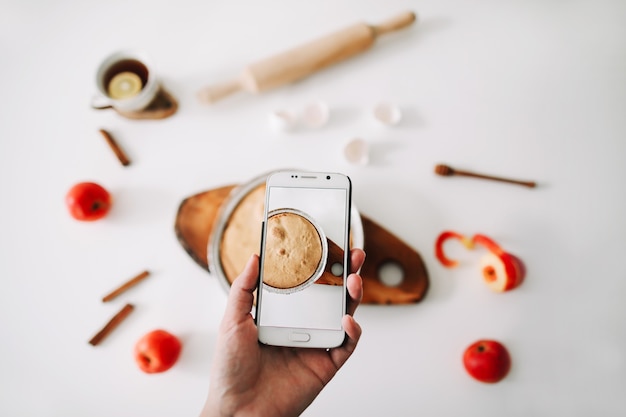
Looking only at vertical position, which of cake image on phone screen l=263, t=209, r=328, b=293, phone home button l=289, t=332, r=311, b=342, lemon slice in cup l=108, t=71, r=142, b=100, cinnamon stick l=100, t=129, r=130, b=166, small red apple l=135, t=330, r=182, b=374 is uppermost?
lemon slice in cup l=108, t=71, r=142, b=100

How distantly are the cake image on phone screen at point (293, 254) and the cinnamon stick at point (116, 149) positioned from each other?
461 millimetres

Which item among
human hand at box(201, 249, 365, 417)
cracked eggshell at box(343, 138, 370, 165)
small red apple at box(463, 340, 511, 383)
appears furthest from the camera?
cracked eggshell at box(343, 138, 370, 165)

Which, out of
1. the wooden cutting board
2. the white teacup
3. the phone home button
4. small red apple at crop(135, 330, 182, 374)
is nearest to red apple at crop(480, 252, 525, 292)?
the wooden cutting board

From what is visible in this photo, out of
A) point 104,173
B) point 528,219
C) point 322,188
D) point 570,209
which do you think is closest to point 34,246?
point 104,173

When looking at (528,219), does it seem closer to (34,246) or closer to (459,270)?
(459,270)

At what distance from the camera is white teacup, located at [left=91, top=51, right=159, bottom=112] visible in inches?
38.3

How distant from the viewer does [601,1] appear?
1.10 m

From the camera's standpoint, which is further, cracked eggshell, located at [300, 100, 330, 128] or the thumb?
cracked eggshell, located at [300, 100, 330, 128]

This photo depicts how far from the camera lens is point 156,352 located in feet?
2.87

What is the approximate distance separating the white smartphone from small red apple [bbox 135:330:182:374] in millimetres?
281

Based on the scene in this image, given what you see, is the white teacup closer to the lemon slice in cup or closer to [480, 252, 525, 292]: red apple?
the lemon slice in cup

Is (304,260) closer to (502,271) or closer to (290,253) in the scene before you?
(290,253)

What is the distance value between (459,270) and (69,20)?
112 centimetres

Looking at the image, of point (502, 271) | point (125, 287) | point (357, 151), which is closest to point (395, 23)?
point (357, 151)
